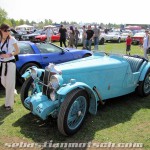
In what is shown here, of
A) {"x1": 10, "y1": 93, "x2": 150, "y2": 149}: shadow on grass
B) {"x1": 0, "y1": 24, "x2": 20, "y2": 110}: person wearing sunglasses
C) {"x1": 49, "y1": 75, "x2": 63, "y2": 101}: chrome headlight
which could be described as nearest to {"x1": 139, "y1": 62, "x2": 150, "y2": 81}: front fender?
{"x1": 10, "y1": 93, "x2": 150, "y2": 149}: shadow on grass

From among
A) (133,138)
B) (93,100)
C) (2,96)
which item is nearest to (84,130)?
(93,100)

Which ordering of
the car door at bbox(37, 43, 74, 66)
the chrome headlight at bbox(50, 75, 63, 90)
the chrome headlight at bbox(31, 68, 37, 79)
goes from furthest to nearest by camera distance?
the car door at bbox(37, 43, 74, 66) → the chrome headlight at bbox(31, 68, 37, 79) → the chrome headlight at bbox(50, 75, 63, 90)

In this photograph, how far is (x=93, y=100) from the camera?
460cm

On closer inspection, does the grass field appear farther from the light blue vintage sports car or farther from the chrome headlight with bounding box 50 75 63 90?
the chrome headlight with bounding box 50 75 63 90

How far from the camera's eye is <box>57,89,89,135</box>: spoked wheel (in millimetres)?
4016

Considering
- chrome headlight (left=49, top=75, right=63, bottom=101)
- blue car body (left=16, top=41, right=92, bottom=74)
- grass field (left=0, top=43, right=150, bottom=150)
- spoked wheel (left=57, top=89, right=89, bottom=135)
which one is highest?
blue car body (left=16, top=41, right=92, bottom=74)

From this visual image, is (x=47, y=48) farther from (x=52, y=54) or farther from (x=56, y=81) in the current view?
(x=56, y=81)

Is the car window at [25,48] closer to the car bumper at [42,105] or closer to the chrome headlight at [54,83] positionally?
the car bumper at [42,105]

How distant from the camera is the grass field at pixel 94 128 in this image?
13.5 ft

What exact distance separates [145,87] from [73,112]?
2.79 m

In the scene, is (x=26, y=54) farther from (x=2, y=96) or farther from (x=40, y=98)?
(x=40, y=98)

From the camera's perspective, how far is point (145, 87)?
6.40m

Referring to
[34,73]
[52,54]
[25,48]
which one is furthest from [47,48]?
[34,73]

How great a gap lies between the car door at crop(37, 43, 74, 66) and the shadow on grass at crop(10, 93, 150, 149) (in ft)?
8.92
